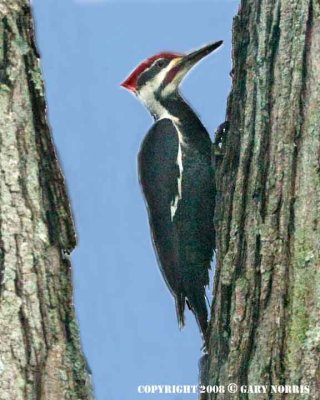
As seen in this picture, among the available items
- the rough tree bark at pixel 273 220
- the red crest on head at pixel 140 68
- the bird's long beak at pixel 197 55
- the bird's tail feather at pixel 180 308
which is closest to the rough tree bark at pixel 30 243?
the rough tree bark at pixel 273 220

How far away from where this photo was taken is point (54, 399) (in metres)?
1.78

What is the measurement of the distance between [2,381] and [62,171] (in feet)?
1.73

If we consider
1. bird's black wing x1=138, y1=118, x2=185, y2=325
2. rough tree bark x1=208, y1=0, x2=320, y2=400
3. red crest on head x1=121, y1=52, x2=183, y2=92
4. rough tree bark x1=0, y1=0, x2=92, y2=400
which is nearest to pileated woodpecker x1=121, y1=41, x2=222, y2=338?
bird's black wing x1=138, y1=118, x2=185, y2=325

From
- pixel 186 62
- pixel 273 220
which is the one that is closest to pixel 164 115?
pixel 186 62

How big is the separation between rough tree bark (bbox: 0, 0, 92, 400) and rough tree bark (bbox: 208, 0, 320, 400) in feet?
1.24

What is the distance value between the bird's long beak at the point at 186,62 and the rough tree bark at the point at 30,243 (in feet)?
4.53

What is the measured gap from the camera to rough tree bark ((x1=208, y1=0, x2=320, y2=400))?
5.80ft

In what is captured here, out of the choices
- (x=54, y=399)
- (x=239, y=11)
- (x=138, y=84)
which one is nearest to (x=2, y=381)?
(x=54, y=399)

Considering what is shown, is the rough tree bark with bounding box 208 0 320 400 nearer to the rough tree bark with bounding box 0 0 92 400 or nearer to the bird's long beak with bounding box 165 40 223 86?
the rough tree bark with bounding box 0 0 92 400

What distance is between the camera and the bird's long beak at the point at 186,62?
127 inches

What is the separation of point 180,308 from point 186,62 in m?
1.06

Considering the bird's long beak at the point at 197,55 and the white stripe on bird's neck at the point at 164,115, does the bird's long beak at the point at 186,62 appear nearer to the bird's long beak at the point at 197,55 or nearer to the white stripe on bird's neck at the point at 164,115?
the bird's long beak at the point at 197,55

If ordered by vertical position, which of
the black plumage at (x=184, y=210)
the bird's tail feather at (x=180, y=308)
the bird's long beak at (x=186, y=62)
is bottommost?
the bird's tail feather at (x=180, y=308)

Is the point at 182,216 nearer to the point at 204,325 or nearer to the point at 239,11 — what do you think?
the point at 204,325
